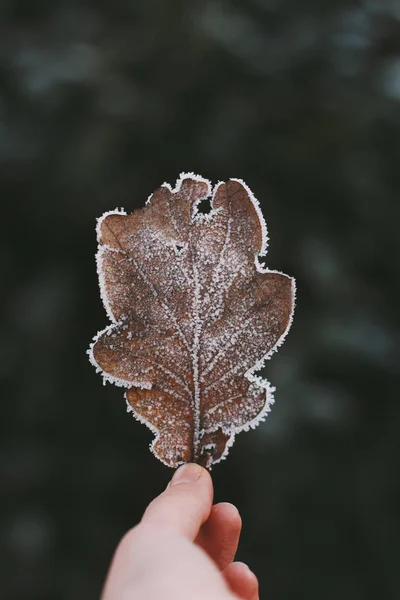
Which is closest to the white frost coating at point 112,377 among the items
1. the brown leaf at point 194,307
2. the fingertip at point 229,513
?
the brown leaf at point 194,307

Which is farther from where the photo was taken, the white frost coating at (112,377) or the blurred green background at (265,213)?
the blurred green background at (265,213)

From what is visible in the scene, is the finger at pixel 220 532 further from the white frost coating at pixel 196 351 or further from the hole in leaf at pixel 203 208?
the hole in leaf at pixel 203 208

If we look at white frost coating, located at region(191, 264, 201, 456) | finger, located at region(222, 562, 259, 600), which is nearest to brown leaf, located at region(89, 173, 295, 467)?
white frost coating, located at region(191, 264, 201, 456)

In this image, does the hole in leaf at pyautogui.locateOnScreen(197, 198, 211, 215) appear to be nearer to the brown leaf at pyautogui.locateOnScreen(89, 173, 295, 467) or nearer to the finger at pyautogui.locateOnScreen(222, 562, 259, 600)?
the brown leaf at pyautogui.locateOnScreen(89, 173, 295, 467)

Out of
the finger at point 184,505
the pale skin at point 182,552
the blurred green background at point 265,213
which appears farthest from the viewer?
the blurred green background at point 265,213

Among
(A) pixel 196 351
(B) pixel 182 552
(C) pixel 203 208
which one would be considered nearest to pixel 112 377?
(A) pixel 196 351

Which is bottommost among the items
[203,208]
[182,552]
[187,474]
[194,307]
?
[182,552]

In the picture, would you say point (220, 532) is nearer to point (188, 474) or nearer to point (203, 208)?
point (188, 474)
